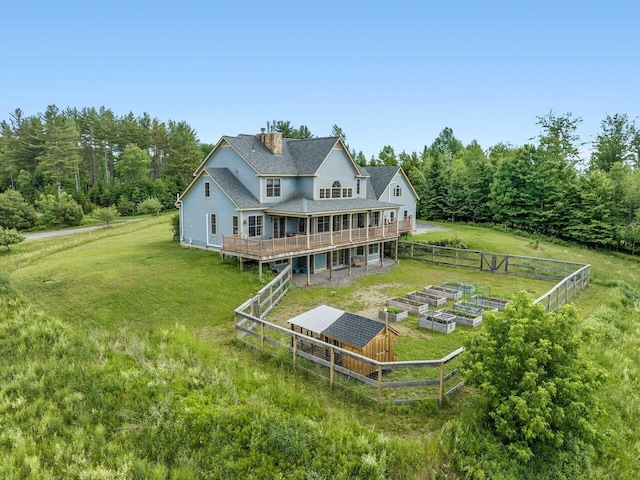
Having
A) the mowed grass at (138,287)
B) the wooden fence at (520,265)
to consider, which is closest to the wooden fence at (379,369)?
the mowed grass at (138,287)

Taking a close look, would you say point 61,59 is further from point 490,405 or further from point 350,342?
point 490,405

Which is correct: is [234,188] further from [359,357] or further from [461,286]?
[359,357]

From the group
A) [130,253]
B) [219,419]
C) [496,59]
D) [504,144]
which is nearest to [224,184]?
[130,253]

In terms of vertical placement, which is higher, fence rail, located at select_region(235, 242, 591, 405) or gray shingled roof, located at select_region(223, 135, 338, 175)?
gray shingled roof, located at select_region(223, 135, 338, 175)

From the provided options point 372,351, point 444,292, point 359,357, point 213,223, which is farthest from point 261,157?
point 359,357

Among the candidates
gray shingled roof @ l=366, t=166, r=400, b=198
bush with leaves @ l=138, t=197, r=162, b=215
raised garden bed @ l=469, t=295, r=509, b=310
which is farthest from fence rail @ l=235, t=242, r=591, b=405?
bush with leaves @ l=138, t=197, r=162, b=215

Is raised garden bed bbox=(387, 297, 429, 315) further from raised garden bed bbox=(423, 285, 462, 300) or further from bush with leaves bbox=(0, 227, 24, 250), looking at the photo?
bush with leaves bbox=(0, 227, 24, 250)
